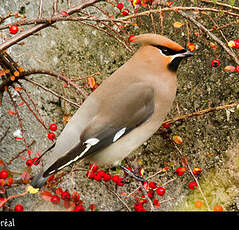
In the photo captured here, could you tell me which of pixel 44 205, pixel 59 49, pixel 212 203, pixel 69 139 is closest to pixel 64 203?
pixel 69 139

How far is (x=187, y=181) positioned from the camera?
7.21ft

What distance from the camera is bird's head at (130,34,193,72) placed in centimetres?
130

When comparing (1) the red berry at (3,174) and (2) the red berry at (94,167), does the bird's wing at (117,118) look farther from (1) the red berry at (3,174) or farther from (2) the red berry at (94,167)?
(1) the red berry at (3,174)

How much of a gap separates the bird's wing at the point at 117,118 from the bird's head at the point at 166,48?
4.8 inches

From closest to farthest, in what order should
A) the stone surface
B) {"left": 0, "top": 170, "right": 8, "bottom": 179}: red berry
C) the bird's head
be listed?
the bird's head → {"left": 0, "top": 170, "right": 8, "bottom": 179}: red berry → the stone surface

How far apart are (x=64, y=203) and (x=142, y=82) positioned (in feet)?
1.73

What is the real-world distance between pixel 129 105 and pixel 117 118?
68 mm

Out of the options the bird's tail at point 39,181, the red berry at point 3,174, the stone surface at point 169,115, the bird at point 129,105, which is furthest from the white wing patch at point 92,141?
the stone surface at point 169,115

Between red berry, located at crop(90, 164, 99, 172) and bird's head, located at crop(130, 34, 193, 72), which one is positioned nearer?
bird's head, located at crop(130, 34, 193, 72)

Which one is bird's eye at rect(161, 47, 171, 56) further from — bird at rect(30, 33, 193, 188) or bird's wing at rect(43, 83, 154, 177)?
bird's wing at rect(43, 83, 154, 177)

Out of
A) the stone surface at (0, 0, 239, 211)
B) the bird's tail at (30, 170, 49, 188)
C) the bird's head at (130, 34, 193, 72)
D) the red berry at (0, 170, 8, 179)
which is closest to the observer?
the bird's tail at (30, 170, 49, 188)

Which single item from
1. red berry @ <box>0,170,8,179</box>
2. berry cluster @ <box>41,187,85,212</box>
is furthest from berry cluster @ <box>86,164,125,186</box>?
red berry @ <box>0,170,8,179</box>

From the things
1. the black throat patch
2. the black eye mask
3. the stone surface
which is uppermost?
the black eye mask
